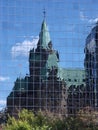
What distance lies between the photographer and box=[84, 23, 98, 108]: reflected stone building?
82875 mm

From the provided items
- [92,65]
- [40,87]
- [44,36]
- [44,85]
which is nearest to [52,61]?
[44,36]

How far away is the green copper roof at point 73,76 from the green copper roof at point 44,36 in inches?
189

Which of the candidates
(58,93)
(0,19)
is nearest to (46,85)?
(58,93)

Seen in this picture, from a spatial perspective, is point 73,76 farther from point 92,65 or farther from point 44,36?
point 44,36

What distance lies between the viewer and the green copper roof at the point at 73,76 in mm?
82500

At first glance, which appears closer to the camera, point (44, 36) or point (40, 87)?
point (40, 87)

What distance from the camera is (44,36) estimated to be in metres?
84.3

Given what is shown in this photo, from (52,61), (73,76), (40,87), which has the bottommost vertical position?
(40,87)

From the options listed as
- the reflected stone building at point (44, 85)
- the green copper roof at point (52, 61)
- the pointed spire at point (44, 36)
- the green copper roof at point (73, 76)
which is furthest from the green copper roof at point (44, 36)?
the green copper roof at point (73, 76)

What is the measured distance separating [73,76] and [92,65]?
3.86 m

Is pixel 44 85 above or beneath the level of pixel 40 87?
above

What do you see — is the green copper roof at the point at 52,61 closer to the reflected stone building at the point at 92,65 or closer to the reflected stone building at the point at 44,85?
the reflected stone building at the point at 44,85

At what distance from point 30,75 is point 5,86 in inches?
166

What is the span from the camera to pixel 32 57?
83500 millimetres
